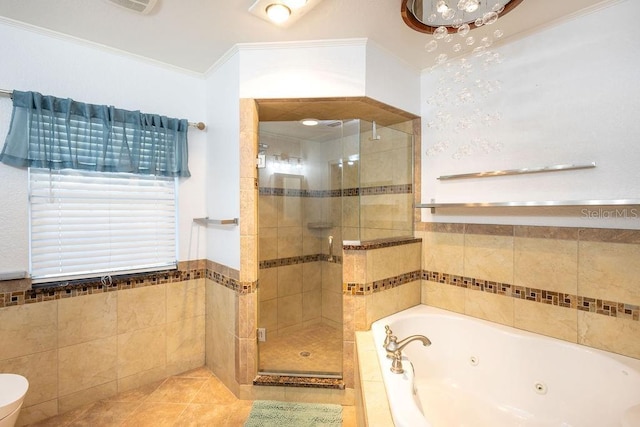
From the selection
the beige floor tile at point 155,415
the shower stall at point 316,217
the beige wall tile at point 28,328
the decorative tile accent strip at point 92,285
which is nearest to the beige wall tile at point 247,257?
the shower stall at point 316,217

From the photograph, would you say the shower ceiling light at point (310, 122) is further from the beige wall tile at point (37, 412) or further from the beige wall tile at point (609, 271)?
the beige wall tile at point (37, 412)

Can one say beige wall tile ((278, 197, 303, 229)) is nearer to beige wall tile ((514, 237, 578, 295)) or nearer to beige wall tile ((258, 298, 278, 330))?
beige wall tile ((258, 298, 278, 330))

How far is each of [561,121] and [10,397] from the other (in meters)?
3.18

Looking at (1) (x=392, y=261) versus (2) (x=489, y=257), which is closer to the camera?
(2) (x=489, y=257)

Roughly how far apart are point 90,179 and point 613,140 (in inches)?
121

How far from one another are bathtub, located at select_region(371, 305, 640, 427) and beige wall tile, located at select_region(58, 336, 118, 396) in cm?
178

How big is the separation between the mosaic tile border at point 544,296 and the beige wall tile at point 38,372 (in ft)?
8.42

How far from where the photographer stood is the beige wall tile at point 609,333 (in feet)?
4.94

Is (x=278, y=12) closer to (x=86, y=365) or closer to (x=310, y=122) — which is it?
(x=310, y=122)

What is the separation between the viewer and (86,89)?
1892mm

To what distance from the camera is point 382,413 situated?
4.01 ft

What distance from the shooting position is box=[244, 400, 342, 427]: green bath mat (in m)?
1.75

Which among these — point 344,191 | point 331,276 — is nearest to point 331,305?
point 331,276

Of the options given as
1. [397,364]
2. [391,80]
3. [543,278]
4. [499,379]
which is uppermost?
[391,80]
